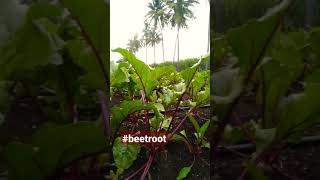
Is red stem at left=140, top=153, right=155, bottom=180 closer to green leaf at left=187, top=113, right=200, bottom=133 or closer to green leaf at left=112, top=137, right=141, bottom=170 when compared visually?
green leaf at left=112, top=137, right=141, bottom=170

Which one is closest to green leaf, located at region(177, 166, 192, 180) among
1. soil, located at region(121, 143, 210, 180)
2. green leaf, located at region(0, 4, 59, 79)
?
soil, located at region(121, 143, 210, 180)

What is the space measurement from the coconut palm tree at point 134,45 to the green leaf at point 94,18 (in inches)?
7.6

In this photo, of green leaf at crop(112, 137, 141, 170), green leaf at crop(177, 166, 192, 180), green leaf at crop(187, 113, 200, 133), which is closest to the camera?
green leaf at crop(112, 137, 141, 170)

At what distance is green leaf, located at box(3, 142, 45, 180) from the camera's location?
0.27 meters

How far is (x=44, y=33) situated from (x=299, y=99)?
235 mm

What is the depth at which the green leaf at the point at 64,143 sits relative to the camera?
0.27 meters

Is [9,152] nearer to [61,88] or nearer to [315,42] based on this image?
[61,88]

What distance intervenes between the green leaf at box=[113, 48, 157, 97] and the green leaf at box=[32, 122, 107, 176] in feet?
0.95

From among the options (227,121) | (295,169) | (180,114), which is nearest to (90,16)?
(227,121)

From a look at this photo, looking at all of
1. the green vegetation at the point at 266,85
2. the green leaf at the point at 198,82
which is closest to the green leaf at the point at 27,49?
the green vegetation at the point at 266,85

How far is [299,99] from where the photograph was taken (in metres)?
0.32

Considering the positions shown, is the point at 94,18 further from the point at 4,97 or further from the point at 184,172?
the point at 184,172

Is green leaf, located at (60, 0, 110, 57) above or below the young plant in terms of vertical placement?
above

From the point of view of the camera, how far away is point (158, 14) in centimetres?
56
